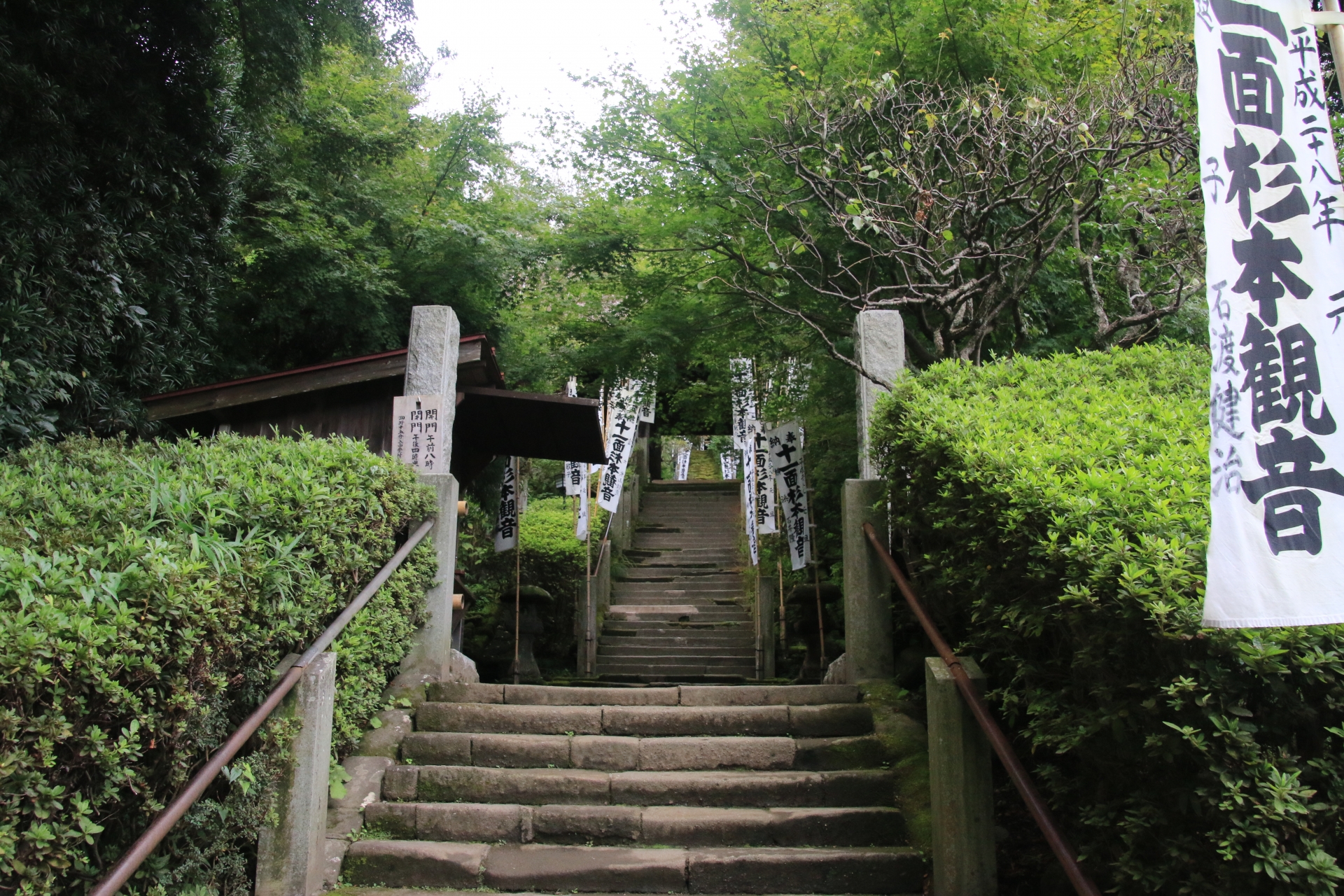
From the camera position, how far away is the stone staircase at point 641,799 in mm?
3977

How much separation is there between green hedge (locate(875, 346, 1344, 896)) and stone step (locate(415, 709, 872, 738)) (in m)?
1.19

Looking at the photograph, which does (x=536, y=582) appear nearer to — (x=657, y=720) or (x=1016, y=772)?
(x=657, y=720)

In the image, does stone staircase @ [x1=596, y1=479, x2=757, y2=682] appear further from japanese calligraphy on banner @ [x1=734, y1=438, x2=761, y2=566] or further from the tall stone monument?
the tall stone monument

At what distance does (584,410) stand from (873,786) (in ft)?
16.5

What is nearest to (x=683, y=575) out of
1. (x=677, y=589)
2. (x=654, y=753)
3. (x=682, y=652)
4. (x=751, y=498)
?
(x=677, y=589)

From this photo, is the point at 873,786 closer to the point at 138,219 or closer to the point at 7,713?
the point at 7,713

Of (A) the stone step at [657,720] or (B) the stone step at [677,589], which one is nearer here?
(A) the stone step at [657,720]

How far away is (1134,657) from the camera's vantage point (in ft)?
7.93

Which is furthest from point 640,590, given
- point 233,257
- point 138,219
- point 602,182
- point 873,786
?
point 873,786

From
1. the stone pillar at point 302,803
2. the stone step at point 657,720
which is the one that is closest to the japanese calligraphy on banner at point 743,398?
the stone step at point 657,720

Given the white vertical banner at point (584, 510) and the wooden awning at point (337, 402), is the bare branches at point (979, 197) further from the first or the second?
the white vertical banner at point (584, 510)

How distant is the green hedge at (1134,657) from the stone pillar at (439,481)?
3.42 meters

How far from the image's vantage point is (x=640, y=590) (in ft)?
55.9

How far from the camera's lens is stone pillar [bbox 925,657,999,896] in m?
3.53
